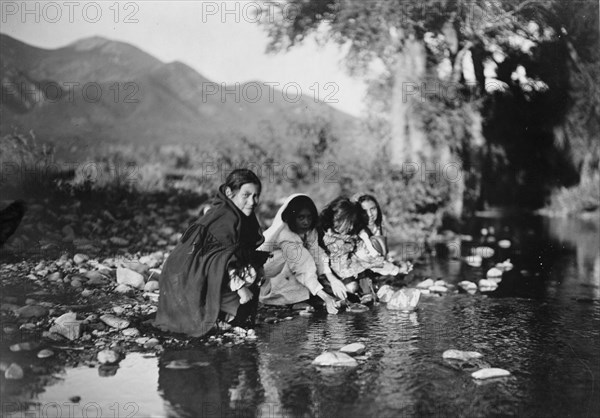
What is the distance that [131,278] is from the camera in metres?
5.14

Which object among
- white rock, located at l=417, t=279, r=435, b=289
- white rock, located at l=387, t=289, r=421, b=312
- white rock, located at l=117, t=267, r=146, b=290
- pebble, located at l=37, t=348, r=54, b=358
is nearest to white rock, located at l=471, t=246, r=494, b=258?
white rock, located at l=417, t=279, r=435, b=289

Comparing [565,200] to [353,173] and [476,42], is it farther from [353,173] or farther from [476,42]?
[353,173]

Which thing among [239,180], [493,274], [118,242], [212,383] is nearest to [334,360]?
[212,383]

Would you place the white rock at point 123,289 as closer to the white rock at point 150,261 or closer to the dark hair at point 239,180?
the white rock at point 150,261

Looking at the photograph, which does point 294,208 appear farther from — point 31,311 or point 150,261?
point 31,311

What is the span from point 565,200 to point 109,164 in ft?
30.2

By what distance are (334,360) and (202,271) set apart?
1044 mm

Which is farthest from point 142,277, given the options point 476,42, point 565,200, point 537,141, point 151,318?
point 565,200

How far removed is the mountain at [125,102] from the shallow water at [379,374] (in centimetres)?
404

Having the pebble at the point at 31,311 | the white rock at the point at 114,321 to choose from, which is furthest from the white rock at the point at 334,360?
the pebble at the point at 31,311

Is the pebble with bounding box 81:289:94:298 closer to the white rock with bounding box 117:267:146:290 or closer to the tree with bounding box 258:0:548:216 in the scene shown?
the white rock with bounding box 117:267:146:290

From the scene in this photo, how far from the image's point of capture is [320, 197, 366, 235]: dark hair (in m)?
5.10

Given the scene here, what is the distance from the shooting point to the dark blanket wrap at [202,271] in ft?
12.6

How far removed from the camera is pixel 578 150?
1153cm
